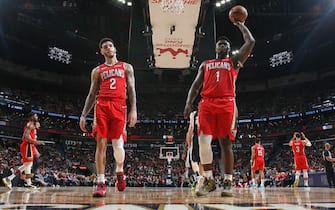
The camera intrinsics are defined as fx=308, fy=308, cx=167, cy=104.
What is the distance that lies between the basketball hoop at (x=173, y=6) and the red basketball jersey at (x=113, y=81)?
509 cm

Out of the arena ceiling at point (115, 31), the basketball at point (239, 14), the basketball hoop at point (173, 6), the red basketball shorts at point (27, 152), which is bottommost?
the red basketball shorts at point (27, 152)

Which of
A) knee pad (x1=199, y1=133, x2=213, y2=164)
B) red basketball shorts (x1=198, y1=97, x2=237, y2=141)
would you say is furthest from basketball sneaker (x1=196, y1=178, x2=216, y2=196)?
red basketball shorts (x1=198, y1=97, x2=237, y2=141)

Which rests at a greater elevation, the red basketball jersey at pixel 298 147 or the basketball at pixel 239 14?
the basketball at pixel 239 14

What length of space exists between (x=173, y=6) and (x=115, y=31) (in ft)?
46.8

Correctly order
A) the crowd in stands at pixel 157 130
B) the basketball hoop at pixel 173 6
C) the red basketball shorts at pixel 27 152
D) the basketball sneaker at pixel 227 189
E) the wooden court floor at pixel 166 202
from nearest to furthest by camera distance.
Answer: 1. the wooden court floor at pixel 166 202
2. the basketball sneaker at pixel 227 189
3. the red basketball shorts at pixel 27 152
4. the basketball hoop at pixel 173 6
5. the crowd in stands at pixel 157 130

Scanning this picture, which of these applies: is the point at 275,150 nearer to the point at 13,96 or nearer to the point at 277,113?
the point at 277,113

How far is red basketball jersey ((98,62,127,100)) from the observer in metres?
4.29

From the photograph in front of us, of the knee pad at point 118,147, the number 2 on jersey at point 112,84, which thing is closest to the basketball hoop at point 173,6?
the number 2 on jersey at point 112,84

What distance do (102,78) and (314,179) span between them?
1320 cm

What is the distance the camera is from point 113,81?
14.2 feet

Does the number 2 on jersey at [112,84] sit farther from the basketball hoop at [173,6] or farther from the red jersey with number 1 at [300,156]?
the red jersey with number 1 at [300,156]

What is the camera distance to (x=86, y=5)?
18.8 metres

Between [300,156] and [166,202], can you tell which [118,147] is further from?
[300,156]

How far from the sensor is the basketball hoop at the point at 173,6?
352 inches
